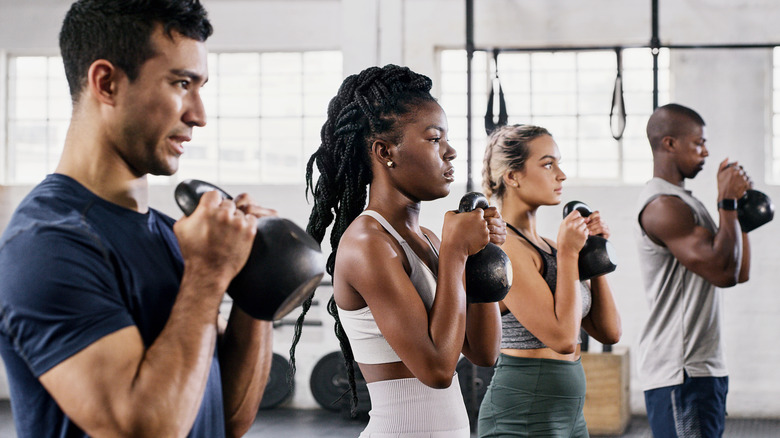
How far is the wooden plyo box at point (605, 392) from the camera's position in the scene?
5.08 m

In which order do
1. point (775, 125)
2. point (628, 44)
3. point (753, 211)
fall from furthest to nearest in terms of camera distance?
point (775, 125) → point (628, 44) → point (753, 211)

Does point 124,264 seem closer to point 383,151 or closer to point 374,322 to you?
point 374,322

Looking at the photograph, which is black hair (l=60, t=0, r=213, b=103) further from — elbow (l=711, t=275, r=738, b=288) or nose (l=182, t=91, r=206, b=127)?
elbow (l=711, t=275, r=738, b=288)

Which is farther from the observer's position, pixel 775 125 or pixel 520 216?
pixel 775 125

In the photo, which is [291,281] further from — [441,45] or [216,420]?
[441,45]

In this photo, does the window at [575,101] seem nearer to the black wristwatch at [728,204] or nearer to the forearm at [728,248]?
the black wristwatch at [728,204]

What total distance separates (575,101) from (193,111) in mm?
5505

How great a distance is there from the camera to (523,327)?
2.17m

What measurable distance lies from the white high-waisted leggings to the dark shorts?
1.36 meters

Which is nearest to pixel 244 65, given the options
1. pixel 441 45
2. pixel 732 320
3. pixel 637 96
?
pixel 441 45

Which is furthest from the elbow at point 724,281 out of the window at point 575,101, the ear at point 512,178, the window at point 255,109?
the window at point 255,109

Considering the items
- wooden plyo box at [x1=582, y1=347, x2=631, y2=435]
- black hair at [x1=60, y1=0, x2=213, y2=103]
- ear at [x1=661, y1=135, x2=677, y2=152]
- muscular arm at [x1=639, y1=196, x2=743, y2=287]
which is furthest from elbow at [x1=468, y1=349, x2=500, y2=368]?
wooden plyo box at [x1=582, y1=347, x2=631, y2=435]

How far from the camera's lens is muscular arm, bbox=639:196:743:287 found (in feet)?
9.13

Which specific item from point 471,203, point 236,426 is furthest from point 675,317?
point 236,426
